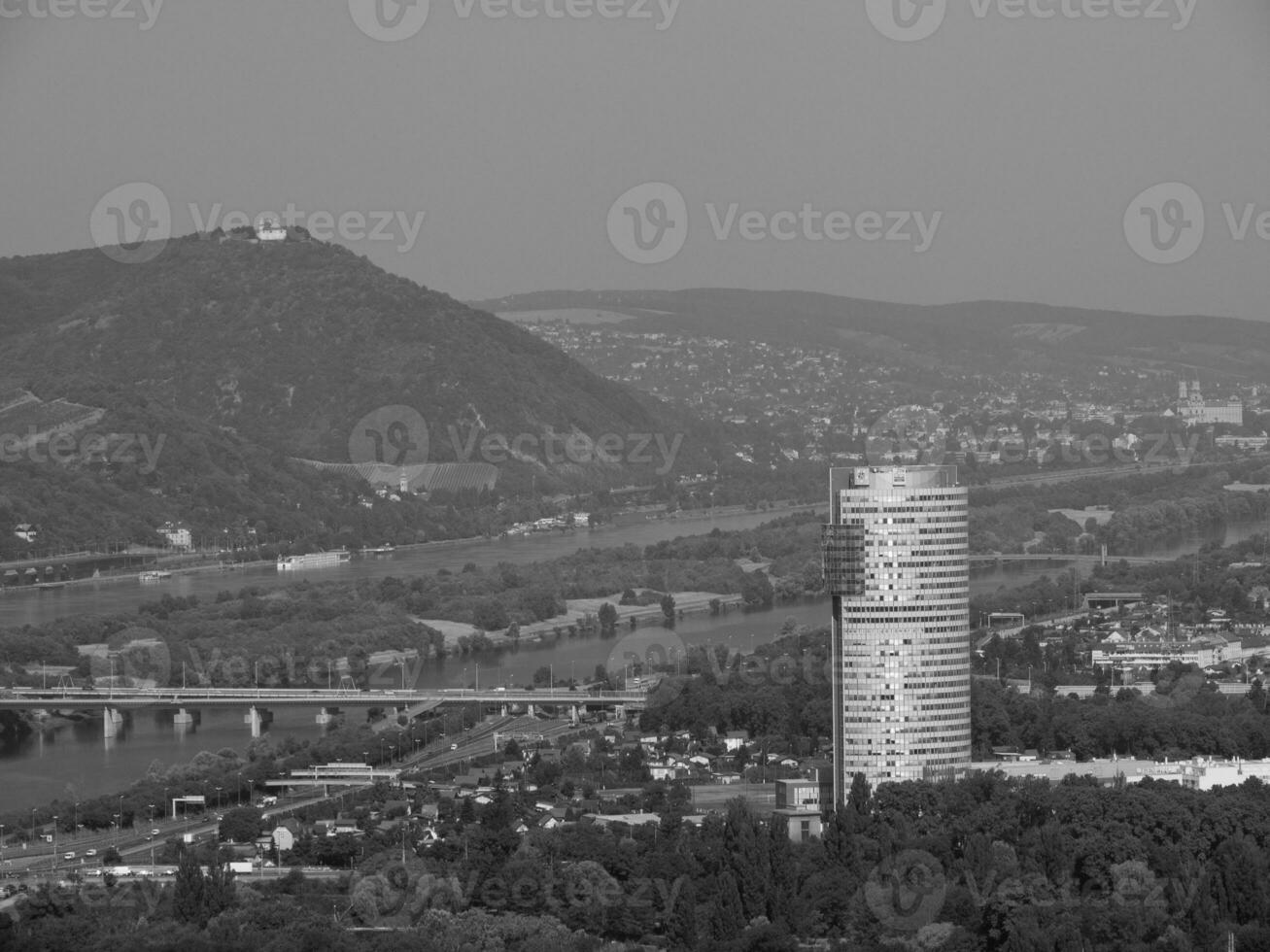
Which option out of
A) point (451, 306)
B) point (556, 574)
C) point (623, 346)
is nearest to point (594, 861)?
point (556, 574)

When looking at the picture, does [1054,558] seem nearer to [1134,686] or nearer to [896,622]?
[1134,686]

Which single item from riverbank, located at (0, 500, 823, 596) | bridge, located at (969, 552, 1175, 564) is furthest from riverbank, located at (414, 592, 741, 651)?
riverbank, located at (0, 500, 823, 596)

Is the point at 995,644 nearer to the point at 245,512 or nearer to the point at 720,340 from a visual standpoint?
the point at 245,512

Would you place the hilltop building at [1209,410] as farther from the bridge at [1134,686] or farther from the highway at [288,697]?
the bridge at [1134,686]

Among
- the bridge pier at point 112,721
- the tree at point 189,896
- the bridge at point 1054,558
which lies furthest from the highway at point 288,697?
the bridge at point 1054,558

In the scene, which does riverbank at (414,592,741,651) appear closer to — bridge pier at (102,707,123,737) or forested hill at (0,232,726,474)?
bridge pier at (102,707,123,737)
